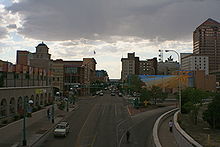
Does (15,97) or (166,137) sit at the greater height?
(15,97)

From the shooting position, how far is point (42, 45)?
3706 inches

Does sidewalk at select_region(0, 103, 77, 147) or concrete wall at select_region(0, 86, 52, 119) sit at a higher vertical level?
concrete wall at select_region(0, 86, 52, 119)

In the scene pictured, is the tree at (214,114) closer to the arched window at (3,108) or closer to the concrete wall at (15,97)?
the concrete wall at (15,97)

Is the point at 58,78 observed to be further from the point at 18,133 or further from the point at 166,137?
the point at 166,137

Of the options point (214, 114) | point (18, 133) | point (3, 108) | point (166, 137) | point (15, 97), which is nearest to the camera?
point (166, 137)

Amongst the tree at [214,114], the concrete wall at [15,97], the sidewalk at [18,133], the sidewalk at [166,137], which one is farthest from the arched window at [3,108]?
the tree at [214,114]

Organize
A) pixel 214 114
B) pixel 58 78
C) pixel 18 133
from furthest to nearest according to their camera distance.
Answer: pixel 58 78
pixel 18 133
pixel 214 114

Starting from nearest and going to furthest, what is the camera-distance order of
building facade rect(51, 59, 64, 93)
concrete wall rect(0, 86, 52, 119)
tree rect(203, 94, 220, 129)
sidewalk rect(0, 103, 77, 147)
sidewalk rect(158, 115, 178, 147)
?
sidewalk rect(158, 115, 178, 147), sidewalk rect(0, 103, 77, 147), tree rect(203, 94, 220, 129), concrete wall rect(0, 86, 52, 119), building facade rect(51, 59, 64, 93)

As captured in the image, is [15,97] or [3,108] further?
[15,97]

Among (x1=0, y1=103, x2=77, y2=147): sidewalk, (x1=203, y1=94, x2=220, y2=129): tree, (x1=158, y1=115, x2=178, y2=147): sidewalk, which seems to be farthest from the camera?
(x1=203, y1=94, x2=220, y2=129): tree

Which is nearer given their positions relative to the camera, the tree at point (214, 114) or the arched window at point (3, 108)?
the tree at point (214, 114)

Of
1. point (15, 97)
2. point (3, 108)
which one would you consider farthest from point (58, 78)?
point (3, 108)

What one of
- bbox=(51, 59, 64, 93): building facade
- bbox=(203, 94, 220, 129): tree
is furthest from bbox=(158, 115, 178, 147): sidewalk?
bbox=(51, 59, 64, 93): building facade

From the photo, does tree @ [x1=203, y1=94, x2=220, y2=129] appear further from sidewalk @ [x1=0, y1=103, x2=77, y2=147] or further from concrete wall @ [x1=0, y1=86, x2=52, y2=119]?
concrete wall @ [x1=0, y1=86, x2=52, y2=119]
